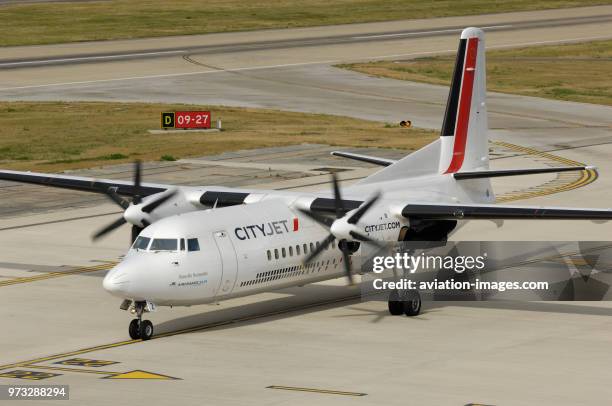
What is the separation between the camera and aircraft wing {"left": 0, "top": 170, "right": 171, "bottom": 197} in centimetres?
3925

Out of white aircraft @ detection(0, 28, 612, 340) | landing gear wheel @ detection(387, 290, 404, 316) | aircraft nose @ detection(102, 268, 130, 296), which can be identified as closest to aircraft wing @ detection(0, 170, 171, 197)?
white aircraft @ detection(0, 28, 612, 340)

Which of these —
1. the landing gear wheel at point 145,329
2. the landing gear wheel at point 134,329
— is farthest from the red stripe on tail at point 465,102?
the landing gear wheel at point 134,329

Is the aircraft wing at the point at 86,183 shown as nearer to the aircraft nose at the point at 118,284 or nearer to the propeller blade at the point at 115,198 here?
the propeller blade at the point at 115,198

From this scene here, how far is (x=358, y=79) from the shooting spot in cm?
10088

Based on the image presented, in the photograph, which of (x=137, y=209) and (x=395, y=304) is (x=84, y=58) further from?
(x=395, y=304)

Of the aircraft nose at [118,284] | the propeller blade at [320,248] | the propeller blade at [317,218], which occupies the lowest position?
the aircraft nose at [118,284]

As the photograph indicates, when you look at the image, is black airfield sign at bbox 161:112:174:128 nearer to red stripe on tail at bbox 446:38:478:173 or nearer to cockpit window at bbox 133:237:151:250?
red stripe on tail at bbox 446:38:478:173

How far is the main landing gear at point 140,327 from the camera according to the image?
32406 millimetres

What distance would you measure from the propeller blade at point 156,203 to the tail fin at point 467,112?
9.06 m

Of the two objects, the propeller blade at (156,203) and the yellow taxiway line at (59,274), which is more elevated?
the propeller blade at (156,203)

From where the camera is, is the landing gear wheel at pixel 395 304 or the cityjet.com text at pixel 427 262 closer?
the landing gear wheel at pixel 395 304

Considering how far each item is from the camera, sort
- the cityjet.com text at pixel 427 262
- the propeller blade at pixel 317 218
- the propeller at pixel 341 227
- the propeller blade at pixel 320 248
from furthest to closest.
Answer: the cityjet.com text at pixel 427 262 < the propeller blade at pixel 317 218 < the propeller blade at pixel 320 248 < the propeller at pixel 341 227

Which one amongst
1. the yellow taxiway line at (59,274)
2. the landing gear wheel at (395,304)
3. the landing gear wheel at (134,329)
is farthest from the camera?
the yellow taxiway line at (59,274)

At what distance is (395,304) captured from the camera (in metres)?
35.5
